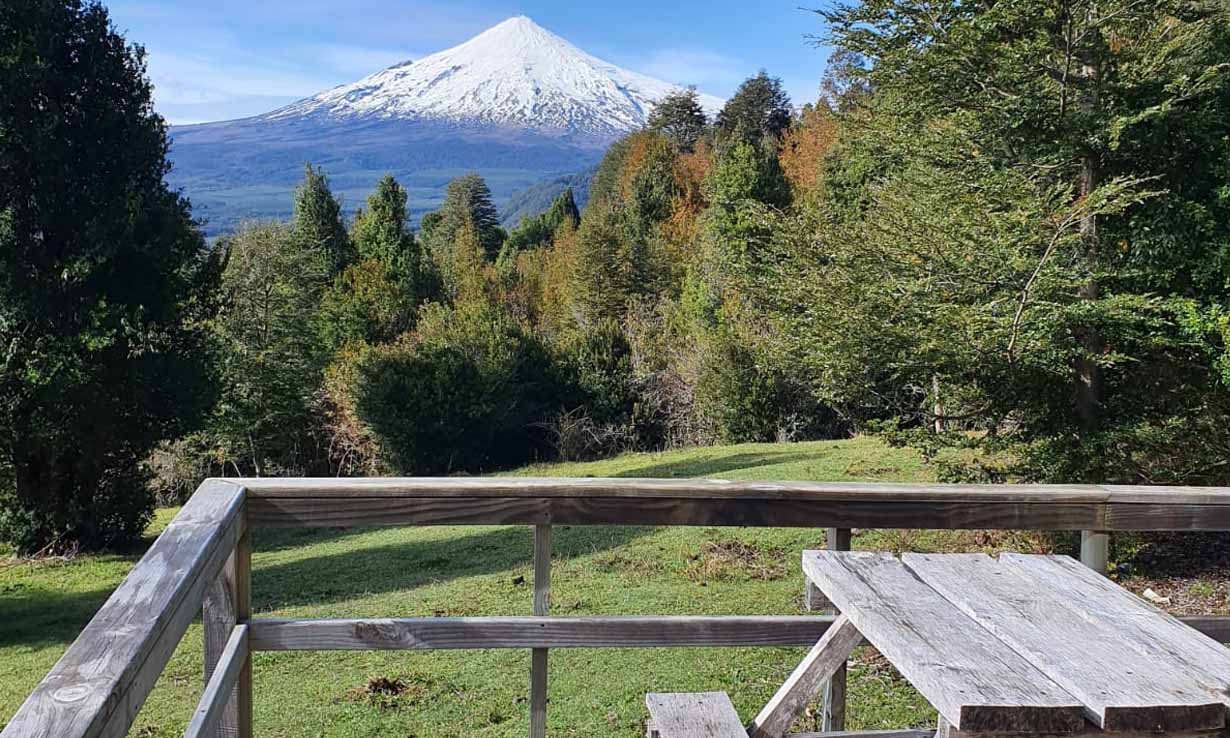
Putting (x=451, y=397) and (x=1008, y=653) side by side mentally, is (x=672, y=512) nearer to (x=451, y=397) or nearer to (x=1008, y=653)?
(x=1008, y=653)

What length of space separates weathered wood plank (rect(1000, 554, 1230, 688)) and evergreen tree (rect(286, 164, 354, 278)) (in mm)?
38479

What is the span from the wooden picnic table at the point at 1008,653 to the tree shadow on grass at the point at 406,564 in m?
8.75

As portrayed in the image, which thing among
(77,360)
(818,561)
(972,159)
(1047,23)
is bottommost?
(77,360)

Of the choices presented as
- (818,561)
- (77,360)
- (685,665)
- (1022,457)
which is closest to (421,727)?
(685,665)

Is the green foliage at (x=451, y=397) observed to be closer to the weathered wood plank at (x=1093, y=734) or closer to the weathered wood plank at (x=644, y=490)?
the weathered wood plank at (x=644, y=490)

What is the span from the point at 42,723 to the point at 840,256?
8.53 m

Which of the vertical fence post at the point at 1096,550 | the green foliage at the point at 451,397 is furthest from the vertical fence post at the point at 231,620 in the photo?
the green foliage at the point at 451,397

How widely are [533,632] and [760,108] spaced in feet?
161

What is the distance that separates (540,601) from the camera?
2338mm

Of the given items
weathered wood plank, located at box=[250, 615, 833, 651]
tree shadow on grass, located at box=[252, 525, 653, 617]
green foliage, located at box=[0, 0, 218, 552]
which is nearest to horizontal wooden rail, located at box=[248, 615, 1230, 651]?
weathered wood plank, located at box=[250, 615, 833, 651]

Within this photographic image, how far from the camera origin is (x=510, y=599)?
30.2 feet

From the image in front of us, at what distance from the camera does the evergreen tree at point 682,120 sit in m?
54.9

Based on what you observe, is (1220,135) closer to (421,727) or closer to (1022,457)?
(1022,457)

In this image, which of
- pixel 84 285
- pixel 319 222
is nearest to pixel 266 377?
pixel 84 285
